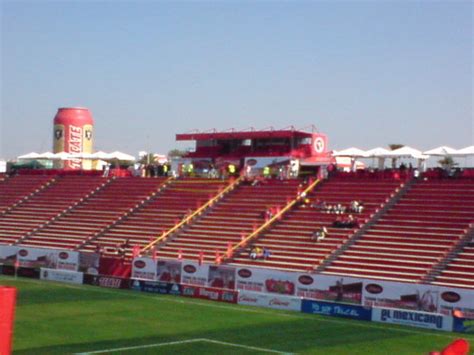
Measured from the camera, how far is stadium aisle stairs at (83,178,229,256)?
48.4 metres

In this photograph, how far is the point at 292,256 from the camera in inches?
1639

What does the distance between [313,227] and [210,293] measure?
1050 centimetres

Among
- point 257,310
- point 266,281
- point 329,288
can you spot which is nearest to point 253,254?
point 266,281

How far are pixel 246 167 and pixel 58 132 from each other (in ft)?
136

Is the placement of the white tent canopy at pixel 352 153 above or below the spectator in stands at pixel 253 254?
above

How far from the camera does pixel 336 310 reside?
3188cm

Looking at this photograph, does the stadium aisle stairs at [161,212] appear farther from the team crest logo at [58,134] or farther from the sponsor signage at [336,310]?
the team crest logo at [58,134]

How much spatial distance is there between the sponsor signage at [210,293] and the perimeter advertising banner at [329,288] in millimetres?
2971

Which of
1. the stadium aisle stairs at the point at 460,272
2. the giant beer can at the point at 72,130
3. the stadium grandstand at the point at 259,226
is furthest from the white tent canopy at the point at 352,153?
the giant beer can at the point at 72,130

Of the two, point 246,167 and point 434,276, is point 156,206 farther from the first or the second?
point 434,276

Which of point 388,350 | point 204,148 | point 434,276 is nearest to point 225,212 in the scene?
point 204,148

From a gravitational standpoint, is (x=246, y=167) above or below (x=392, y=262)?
above

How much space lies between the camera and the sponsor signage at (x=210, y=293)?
35.2m

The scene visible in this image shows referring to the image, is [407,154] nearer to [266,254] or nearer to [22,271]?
[266,254]
